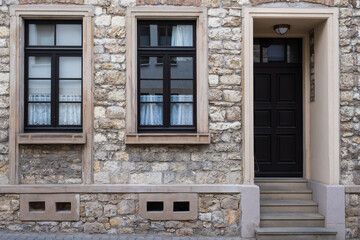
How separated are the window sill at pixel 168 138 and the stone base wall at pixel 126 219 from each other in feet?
3.24

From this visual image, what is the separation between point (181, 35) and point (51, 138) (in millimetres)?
3034

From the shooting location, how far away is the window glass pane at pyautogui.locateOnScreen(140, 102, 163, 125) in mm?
7730

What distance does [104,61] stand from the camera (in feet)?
24.5

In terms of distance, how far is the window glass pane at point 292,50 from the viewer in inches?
338

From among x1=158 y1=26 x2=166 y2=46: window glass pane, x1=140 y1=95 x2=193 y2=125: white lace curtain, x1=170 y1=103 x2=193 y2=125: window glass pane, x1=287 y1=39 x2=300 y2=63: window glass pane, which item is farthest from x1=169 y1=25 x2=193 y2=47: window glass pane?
x1=287 y1=39 x2=300 y2=63: window glass pane

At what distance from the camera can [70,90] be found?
7719 mm

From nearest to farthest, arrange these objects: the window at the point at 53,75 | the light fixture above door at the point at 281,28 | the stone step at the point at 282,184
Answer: the window at the point at 53,75 < the light fixture above door at the point at 281,28 < the stone step at the point at 282,184

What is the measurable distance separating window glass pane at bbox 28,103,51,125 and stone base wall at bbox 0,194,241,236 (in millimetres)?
1400

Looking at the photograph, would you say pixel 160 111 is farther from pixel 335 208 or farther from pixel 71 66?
pixel 335 208

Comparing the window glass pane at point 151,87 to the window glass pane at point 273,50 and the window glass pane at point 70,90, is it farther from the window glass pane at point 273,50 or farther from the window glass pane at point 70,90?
the window glass pane at point 273,50

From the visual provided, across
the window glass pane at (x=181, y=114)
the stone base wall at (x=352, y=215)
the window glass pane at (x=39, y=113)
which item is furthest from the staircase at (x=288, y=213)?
the window glass pane at (x=39, y=113)

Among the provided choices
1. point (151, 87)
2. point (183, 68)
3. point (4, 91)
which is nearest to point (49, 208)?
point (4, 91)

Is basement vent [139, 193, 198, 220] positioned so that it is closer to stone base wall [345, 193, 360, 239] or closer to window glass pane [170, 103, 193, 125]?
window glass pane [170, 103, 193, 125]

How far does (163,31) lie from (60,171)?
3.20 metres
